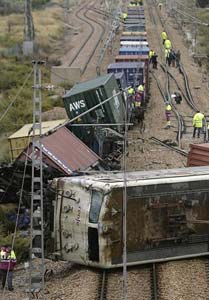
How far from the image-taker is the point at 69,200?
1489 centimetres

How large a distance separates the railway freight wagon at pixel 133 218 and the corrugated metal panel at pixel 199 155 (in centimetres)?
349

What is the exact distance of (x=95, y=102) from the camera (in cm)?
2434

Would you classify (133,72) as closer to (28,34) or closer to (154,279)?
(28,34)

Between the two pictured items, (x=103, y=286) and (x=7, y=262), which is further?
(x=7, y=262)

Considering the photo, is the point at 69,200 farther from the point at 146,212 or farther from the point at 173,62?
the point at 173,62

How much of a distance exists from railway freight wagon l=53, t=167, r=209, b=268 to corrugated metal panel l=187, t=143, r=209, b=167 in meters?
3.49

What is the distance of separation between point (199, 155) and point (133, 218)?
5.18 meters

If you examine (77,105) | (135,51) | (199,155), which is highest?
(135,51)

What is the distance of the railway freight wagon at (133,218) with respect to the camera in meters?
14.3

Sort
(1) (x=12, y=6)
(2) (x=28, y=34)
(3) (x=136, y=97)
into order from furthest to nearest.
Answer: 1. (1) (x=12, y=6)
2. (2) (x=28, y=34)
3. (3) (x=136, y=97)

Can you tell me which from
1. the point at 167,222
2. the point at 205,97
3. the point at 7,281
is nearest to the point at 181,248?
the point at 167,222

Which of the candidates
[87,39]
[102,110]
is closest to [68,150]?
[102,110]

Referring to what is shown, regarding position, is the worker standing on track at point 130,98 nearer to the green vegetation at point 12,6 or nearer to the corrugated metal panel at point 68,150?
the corrugated metal panel at point 68,150

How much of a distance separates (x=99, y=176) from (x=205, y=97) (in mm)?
24395
